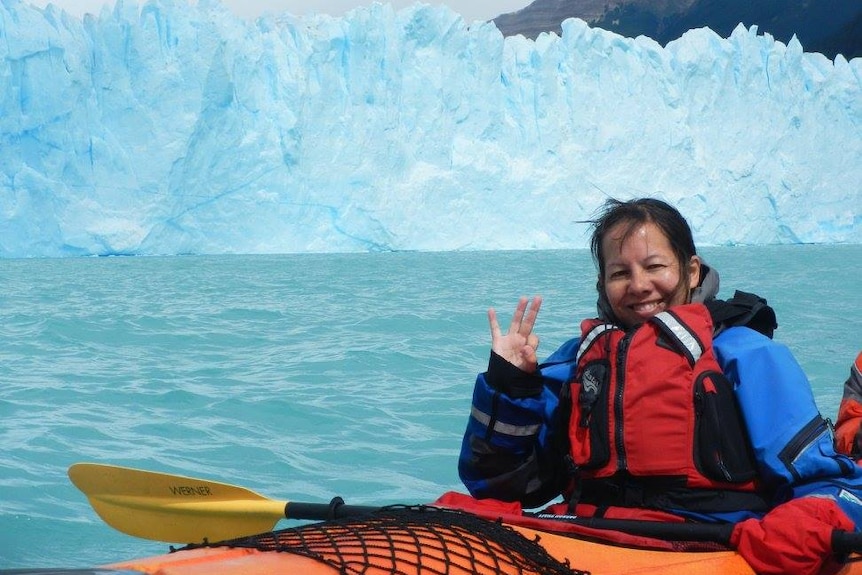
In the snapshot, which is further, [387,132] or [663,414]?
[387,132]

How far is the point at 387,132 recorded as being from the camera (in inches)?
745

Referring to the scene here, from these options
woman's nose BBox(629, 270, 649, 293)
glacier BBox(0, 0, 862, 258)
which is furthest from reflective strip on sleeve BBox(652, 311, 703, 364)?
glacier BBox(0, 0, 862, 258)

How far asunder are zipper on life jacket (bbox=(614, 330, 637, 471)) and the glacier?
16848 mm

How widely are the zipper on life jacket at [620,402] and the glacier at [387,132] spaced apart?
16.8 metres

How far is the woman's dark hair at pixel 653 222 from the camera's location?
1.64 metres

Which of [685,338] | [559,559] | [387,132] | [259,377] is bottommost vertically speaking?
[559,559]

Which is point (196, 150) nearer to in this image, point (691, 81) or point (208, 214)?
point (208, 214)

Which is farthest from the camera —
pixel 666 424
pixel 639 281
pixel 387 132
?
pixel 387 132

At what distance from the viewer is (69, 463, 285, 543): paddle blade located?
2012mm

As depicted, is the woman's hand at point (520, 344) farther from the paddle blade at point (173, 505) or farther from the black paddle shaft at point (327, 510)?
the paddle blade at point (173, 505)

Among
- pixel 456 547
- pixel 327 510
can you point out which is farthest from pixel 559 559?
pixel 327 510

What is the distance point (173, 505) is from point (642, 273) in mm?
1183

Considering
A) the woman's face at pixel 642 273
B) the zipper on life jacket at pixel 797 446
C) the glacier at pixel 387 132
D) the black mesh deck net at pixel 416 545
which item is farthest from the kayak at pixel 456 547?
the glacier at pixel 387 132

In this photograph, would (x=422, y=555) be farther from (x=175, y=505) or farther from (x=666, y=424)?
(x=175, y=505)
